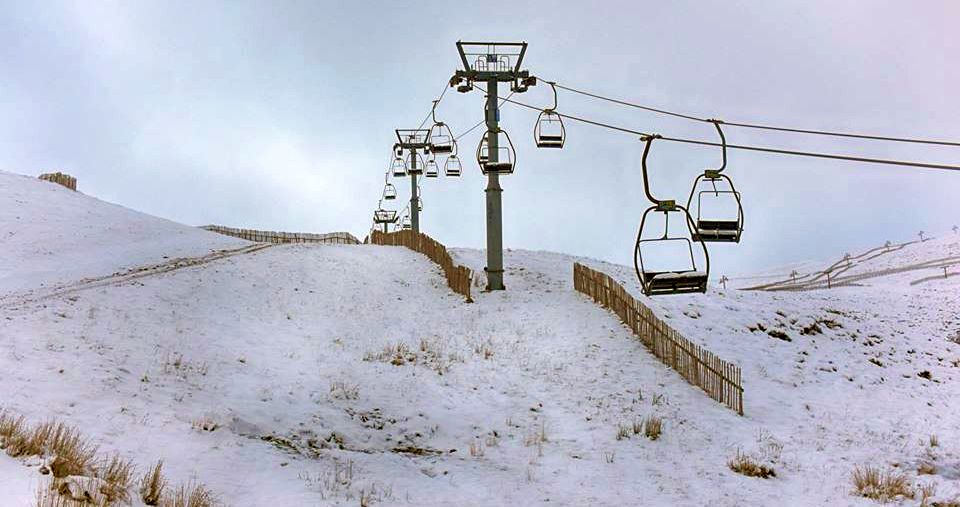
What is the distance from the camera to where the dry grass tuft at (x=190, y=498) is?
289 inches

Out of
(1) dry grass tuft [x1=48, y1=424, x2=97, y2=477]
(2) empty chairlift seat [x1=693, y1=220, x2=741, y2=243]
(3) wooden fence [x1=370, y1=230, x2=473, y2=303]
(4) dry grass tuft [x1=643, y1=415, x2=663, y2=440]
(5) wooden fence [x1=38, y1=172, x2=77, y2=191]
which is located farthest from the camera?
(5) wooden fence [x1=38, y1=172, x2=77, y2=191]

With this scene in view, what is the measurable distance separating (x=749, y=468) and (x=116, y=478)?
9.70m

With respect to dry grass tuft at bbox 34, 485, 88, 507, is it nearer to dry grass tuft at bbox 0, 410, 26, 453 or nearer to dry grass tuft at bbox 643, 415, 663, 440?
dry grass tuft at bbox 0, 410, 26, 453

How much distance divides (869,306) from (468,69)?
20508 mm

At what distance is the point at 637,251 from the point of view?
1066cm

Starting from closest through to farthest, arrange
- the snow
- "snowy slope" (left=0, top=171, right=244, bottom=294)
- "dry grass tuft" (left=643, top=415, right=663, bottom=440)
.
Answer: the snow, "dry grass tuft" (left=643, top=415, right=663, bottom=440), "snowy slope" (left=0, top=171, right=244, bottom=294)

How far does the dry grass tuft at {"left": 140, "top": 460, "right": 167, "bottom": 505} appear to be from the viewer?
7.36 m

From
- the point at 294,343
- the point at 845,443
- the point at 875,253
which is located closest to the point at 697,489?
the point at 845,443

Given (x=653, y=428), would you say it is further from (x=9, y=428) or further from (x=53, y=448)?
(x=9, y=428)

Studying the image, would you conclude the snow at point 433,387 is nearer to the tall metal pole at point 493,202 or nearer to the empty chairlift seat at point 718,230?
the tall metal pole at point 493,202

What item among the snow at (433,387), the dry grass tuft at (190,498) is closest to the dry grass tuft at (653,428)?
the snow at (433,387)

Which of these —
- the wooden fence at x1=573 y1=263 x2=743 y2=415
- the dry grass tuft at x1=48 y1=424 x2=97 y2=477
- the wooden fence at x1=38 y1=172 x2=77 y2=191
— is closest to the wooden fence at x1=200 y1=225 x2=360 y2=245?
the wooden fence at x1=38 y1=172 x2=77 y2=191

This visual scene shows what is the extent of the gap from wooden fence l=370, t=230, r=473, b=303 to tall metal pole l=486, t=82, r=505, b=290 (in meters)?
1.00

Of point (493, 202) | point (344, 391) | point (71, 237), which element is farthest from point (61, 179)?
point (344, 391)
